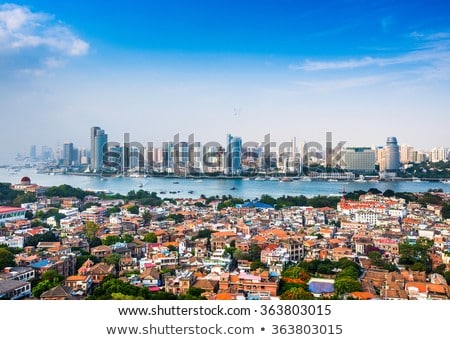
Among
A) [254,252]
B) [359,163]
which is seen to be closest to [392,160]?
[359,163]

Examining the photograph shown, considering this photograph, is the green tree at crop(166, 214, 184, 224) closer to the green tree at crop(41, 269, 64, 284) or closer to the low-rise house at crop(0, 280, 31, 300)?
the green tree at crop(41, 269, 64, 284)

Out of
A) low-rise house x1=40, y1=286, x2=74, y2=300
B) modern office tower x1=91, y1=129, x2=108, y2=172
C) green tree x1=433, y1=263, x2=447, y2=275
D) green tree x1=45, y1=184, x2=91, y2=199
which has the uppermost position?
modern office tower x1=91, y1=129, x2=108, y2=172

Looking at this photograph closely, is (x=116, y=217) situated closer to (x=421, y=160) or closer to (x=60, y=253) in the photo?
(x=60, y=253)

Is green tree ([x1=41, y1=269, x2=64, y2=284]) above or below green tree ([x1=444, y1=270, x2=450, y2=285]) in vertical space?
above

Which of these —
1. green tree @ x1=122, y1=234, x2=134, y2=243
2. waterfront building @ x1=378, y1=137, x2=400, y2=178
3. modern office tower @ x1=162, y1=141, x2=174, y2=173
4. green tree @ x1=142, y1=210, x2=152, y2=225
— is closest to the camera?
green tree @ x1=122, y1=234, x2=134, y2=243

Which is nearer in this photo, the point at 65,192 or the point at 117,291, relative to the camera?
the point at 117,291

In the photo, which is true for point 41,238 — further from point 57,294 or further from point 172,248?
point 57,294

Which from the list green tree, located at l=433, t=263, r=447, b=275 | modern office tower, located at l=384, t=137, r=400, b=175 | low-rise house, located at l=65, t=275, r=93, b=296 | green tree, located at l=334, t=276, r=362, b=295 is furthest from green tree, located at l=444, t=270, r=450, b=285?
modern office tower, located at l=384, t=137, r=400, b=175

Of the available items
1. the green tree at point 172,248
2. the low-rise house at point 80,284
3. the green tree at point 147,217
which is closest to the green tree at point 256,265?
the green tree at point 172,248

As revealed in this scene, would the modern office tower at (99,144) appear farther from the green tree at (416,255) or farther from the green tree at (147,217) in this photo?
the green tree at (416,255)
